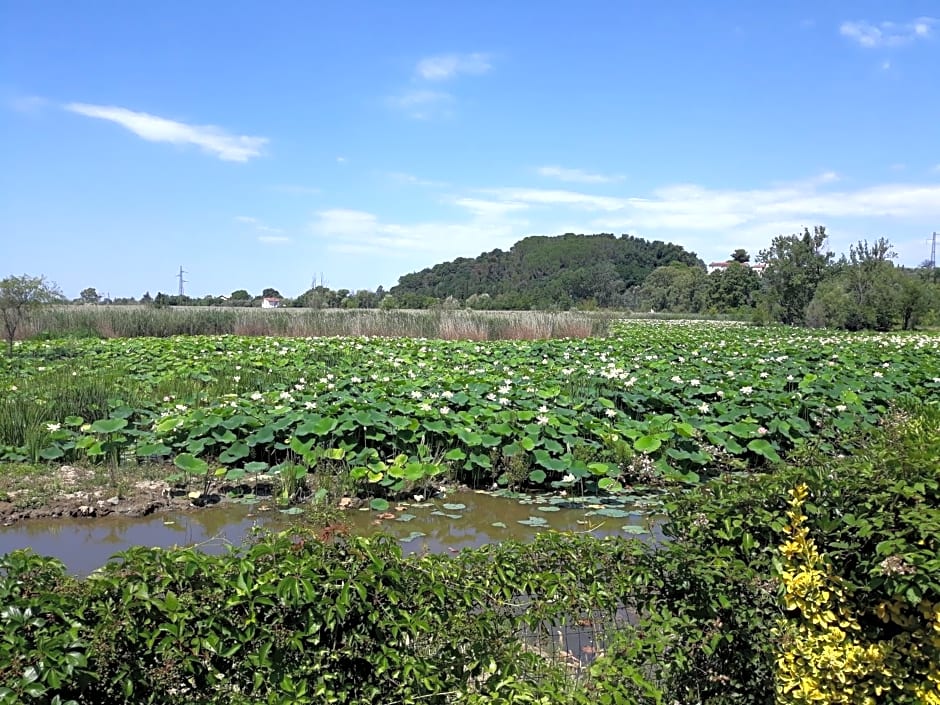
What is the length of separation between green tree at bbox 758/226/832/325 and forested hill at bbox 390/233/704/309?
4419cm

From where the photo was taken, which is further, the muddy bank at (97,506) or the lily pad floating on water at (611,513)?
the lily pad floating on water at (611,513)

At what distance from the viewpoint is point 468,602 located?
2525 millimetres

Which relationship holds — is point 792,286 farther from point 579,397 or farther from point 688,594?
point 688,594

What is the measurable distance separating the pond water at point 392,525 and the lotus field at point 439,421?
13.1 inches

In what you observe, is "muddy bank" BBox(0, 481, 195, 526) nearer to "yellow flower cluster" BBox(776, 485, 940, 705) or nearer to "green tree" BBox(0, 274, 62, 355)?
"yellow flower cluster" BBox(776, 485, 940, 705)

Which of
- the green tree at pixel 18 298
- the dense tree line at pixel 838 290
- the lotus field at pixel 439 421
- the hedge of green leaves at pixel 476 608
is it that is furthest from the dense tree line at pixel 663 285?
the hedge of green leaves at pixel 476 608

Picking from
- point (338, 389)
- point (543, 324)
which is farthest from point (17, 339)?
point (543, 324)

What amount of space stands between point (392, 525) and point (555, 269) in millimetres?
104414

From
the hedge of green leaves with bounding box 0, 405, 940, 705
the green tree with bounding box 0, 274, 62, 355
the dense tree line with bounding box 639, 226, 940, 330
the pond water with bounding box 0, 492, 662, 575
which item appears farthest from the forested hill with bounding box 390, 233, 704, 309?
the hedge of green leaves with bounding box 0, 405, 940, 705

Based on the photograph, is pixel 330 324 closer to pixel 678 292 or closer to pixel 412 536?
pixel 412 536

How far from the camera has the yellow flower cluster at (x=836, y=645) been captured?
2359mm

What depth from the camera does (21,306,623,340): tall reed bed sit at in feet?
80.3

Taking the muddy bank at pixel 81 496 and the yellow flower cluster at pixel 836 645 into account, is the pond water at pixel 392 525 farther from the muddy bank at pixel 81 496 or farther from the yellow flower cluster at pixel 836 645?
the yellow flower cluster at pixel 836 645

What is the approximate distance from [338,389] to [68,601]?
761cm
